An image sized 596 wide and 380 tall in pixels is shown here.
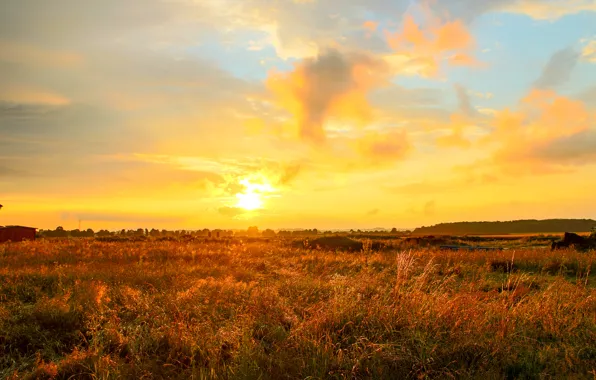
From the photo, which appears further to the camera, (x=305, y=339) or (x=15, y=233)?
(x=15, y=233)

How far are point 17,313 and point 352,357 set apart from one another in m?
7.30

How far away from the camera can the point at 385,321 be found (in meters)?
6.39

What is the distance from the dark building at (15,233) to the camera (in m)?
49.8

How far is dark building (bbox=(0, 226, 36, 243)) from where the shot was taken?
163 feet

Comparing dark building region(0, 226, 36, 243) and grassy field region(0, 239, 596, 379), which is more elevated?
dark building region(0, 226, 36, 243)

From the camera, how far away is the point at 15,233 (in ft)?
166

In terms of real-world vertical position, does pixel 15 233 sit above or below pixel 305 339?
above

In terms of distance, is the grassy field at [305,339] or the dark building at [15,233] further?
the dark building at [15,233]

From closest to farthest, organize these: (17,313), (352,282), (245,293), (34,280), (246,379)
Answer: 1. (246,379)
2. (17,313)
3. (352,282)
4. (245,293)
5. (34,280)

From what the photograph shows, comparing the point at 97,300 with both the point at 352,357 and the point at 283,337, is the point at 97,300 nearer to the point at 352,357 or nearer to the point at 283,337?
the point at 283,337

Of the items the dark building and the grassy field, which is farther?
the dark building

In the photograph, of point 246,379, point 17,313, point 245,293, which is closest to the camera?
point 246,379

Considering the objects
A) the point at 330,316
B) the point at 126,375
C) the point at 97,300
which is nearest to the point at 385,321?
the point at 330,316

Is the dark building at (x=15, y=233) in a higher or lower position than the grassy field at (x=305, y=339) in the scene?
higher
